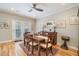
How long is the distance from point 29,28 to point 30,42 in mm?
312

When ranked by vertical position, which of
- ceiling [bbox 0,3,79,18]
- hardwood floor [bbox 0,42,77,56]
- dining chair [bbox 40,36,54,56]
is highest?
ceiling [bbox 0,3,79,18]

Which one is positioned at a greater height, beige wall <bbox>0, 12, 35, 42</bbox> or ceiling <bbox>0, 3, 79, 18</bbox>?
ceiling <bbox>0, 3, 79, 18</bbox>

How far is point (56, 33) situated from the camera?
6.17ft

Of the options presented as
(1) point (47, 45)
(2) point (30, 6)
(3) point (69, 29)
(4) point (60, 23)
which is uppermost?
(2) point (30, 6)

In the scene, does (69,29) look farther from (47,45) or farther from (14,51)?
(14,51)

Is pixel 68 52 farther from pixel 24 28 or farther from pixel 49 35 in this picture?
pixel 24 28

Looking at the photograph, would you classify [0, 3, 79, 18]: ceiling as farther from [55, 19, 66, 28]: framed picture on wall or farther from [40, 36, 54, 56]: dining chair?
[40, 36, 54, 56]: dining chair

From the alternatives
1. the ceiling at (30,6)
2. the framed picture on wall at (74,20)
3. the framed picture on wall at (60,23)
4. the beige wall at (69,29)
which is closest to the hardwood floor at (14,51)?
the beige wall at (69,29)

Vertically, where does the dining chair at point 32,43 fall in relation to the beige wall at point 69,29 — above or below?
below

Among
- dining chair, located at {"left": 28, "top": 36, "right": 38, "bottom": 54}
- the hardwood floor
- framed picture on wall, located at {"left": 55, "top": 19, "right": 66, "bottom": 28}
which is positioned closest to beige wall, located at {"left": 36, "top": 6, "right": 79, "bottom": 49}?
framed picture on wall, located at {"left": 55, "top": 19, "right": 66, "bottom": 28}

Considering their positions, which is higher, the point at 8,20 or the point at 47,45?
the point at 8,20

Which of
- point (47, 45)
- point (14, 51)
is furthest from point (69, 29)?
point (14, 51)

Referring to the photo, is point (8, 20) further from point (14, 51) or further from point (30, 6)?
point (14, 51)

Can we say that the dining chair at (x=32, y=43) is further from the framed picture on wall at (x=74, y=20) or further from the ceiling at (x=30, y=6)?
the framed picture on wall at (x=74, y=20)
